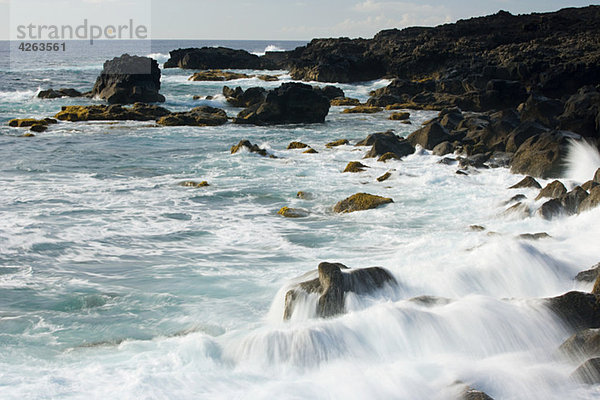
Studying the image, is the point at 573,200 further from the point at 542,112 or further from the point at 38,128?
the point at 38,128

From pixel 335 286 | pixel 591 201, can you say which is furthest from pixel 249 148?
pixel 335 286

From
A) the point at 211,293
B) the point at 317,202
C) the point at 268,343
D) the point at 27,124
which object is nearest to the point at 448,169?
the point at 317,202

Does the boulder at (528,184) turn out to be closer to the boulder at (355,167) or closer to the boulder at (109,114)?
the boulder at (355,167)

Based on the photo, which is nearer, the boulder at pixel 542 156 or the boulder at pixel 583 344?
the boulder at pixel 583 344

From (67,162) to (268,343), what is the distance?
1493 centimetres

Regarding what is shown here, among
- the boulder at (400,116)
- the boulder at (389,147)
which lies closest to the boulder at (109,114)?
the boulder at (400,116)

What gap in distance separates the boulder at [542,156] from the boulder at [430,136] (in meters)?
3.90

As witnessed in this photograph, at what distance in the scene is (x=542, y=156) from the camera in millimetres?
15438

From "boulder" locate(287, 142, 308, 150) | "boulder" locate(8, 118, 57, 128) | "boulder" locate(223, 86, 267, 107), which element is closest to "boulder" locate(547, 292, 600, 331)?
"boulder" locate(287, 142, 308, 150)

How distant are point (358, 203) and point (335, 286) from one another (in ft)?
19.2

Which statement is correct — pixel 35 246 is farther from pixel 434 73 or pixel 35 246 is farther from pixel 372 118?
pixel 434 73

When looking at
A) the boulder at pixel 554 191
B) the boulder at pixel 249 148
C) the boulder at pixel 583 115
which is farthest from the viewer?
the boulder at pixel 249 148

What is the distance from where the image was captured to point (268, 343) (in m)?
6.32

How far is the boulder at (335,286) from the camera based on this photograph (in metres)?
7.04
